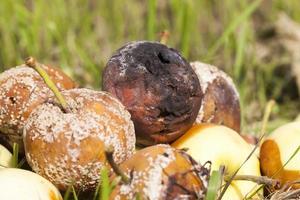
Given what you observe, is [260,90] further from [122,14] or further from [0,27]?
[0,27]

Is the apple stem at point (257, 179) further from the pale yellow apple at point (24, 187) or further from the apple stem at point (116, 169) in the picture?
the pale yellow apple at point (24, 187)

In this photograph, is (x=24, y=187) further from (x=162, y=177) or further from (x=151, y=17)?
(x=151, y=17)

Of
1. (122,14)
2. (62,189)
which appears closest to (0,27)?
(122,14)

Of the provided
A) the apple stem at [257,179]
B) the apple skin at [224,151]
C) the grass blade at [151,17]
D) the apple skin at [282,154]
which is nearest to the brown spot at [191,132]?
the apple skin at [224,151]

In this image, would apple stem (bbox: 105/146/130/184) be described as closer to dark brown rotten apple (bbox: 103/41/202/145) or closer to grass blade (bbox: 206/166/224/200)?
grass blade (bbox: 206/166/224/200)

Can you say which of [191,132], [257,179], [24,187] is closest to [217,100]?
[191,132]

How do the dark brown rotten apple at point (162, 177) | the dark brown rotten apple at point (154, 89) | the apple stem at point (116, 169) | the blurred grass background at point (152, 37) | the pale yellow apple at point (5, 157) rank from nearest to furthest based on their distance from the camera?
the apple stem at point (116, 169) → the dark brown rotten apple at point (162, 177) → the dark brown rotten apple at point (154, 89) → the pale yellow apple at point (5, 157) → the blurred grass background at point (152, 37)

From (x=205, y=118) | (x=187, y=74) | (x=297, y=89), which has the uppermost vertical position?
(x=187, y=74)
